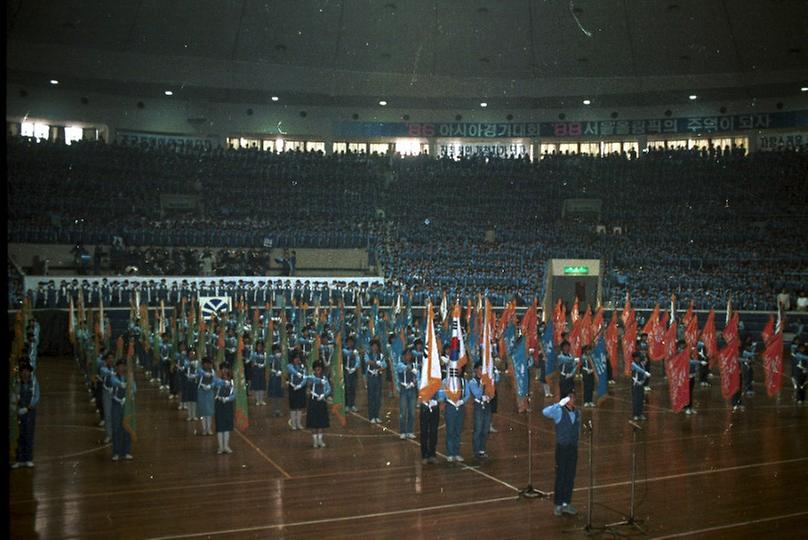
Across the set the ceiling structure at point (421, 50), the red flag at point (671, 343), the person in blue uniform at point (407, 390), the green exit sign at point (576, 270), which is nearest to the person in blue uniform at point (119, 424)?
the person in blue uniform at point (407, 390)

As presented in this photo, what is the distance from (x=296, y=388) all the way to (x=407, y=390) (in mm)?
2115

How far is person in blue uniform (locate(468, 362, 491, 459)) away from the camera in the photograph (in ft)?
40.5

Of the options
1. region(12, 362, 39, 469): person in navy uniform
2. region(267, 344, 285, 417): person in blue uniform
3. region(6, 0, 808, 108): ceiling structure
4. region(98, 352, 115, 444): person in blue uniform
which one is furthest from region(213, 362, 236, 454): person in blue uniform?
region(6, 0, 808, 108): ceiling structure

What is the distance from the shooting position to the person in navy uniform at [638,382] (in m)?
16.1

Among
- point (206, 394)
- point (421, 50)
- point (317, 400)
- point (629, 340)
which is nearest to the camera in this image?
point (317, 400)

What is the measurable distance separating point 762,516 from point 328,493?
17.9 feet

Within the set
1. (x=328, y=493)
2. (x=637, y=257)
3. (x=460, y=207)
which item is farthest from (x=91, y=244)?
(x=328, y=493)

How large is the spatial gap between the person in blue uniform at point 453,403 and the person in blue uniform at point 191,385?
18.6ft

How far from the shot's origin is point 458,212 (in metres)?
40.7

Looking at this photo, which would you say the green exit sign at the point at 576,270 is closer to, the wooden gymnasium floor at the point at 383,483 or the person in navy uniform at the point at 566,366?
the wooden gymnasium floor at the point at 383,483

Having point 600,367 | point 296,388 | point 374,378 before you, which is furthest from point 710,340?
point 296,388

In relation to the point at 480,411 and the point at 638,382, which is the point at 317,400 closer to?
the point at 480,411

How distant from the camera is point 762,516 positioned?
9648 mm

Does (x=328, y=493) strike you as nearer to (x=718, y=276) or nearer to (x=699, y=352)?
(x=699, y=352)
